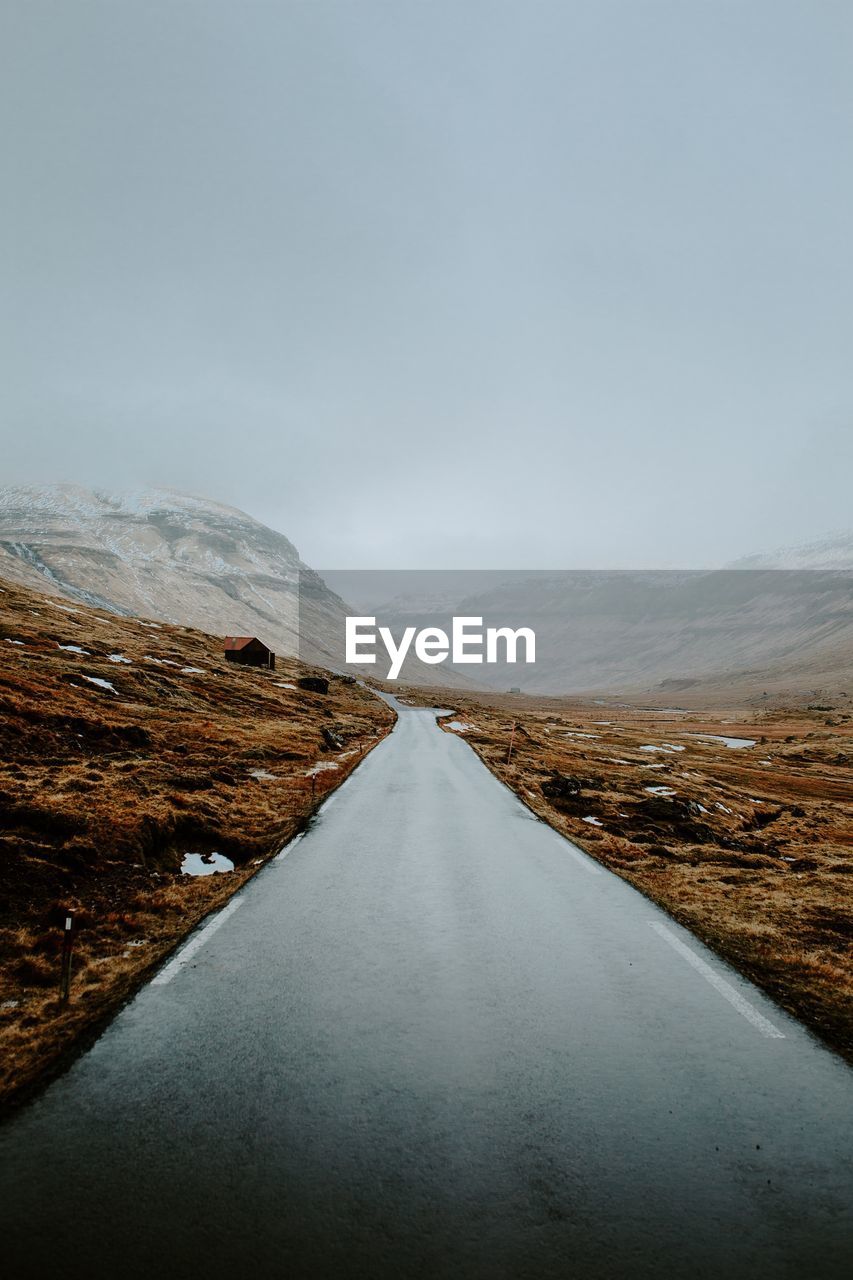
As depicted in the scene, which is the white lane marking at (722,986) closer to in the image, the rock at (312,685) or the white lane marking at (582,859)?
the white lane marking at (582,859)

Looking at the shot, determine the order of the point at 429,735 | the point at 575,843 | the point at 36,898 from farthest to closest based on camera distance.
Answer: the point at 429,735, the point at 575,843, the point at 36,898

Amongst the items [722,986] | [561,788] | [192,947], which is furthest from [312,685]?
[722,986]

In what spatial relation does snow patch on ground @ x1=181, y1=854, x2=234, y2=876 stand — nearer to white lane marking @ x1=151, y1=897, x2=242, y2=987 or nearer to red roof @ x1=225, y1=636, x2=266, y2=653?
white lane marking @ x1=151, y1=897, x2=242, y2=987

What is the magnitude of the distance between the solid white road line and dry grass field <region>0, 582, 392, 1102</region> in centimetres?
709

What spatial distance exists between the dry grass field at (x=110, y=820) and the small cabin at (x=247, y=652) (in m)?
48.8

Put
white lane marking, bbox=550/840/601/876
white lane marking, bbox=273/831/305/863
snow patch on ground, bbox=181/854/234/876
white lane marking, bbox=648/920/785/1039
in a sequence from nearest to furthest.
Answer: white lane marking, bbox=648/920/785/1039, snow patch on ground, bbox=181/854/234/876, white lane marking, bbox=273/831/305/863, white lane marking, bbox=550/840/601/876

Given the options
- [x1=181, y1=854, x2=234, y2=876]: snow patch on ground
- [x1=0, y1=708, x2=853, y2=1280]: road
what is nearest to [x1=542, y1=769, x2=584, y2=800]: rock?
[x1=181, y1=854, x2=234, y2=876]: snow patch on ground

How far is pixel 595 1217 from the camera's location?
4051 mm

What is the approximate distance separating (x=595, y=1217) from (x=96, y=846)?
11.4 m

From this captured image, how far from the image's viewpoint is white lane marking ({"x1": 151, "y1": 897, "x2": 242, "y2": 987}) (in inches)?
292

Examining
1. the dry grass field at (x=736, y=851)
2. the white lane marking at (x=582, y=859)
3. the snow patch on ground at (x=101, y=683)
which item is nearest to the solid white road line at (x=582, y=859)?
the white lane marking at (x=582, y=859)

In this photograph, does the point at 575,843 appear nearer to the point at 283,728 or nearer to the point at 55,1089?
the point at 55,1089

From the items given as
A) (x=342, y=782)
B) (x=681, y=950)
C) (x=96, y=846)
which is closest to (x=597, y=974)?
(x=681, y=950)

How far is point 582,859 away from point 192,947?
363 inches
